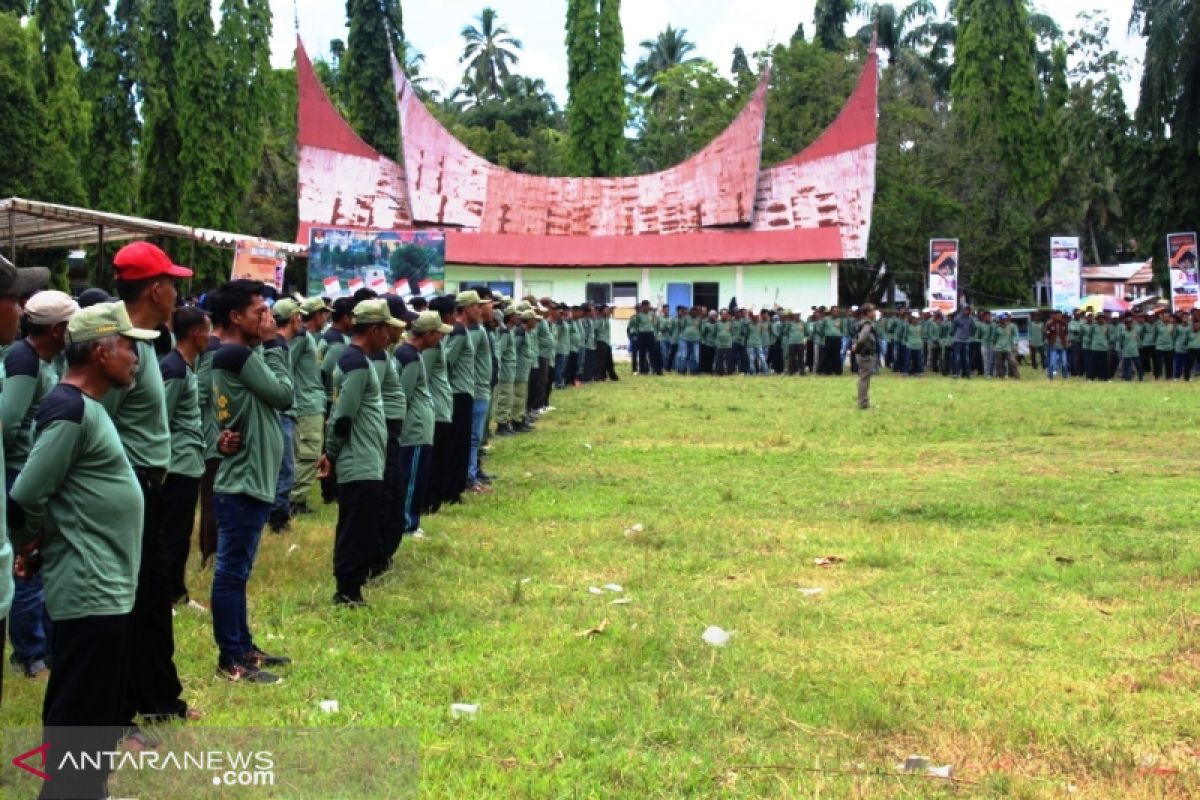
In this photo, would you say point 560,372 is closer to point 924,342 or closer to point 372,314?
point 924,342

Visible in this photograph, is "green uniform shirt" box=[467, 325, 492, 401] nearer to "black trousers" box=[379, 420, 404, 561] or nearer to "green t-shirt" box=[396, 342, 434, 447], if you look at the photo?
"green t-shirt" box=[396, 342, 434, 447]

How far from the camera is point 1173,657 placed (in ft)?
18.8

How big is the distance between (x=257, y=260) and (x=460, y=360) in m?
6.82

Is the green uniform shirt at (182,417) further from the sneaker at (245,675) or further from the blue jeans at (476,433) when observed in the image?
the blue jeans at (476,433)

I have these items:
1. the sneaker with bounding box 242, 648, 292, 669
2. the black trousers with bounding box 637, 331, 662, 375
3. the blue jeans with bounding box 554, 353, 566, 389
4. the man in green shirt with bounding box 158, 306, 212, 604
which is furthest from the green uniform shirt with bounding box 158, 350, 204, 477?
the black trousers with bounding box 637, 331, 662, 375

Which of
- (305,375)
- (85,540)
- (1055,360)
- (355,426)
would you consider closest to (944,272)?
(1055,360)

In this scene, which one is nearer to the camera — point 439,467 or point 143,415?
point 143,415

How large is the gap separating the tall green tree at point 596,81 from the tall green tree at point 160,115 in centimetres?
1473

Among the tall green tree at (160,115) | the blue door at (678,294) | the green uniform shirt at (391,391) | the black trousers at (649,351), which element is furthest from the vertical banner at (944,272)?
the green uniform shirt at (391,391)

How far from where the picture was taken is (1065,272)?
31.8 metres

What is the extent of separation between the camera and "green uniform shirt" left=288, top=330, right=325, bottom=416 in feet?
30.6

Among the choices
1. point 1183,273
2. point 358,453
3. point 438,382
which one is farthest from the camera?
point 1183,273

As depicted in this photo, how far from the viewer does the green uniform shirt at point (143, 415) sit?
4727 millimetres

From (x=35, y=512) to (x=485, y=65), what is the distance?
67167 millimetres
